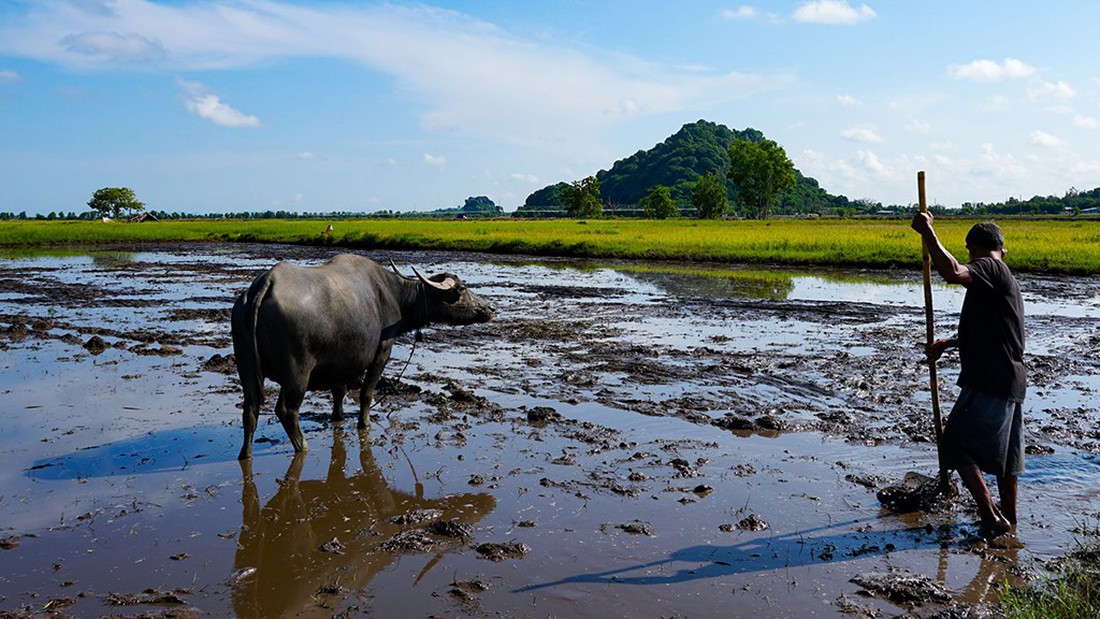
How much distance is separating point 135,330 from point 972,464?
38.9ft

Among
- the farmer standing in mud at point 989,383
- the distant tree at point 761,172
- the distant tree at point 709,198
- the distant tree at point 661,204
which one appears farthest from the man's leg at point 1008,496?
the distant tree at point 661,204

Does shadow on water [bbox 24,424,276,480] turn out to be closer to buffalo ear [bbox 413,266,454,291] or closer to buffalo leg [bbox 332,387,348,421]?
buffalo leg [bbox 332,387,348,421]

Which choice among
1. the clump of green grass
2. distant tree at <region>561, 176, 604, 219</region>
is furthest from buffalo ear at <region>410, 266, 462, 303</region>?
distant tree at <region>561, 176, 604, 219</region>

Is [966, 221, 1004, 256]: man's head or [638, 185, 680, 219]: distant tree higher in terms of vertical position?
[638, 185, 680, 219]: distant tree

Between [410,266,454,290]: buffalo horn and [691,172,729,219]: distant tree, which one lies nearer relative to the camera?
[410,266,454,290]: buffalo horn

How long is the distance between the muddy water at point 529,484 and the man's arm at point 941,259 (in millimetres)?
1491

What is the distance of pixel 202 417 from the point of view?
23.9 ft

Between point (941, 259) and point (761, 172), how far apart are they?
8021cm

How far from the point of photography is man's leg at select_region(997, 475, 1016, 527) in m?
4.63

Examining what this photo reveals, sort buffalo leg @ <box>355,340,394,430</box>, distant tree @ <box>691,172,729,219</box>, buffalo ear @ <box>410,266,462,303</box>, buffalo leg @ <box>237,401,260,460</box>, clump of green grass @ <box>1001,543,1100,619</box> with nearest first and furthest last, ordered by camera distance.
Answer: clump of green grass @ <box>1001,543,1100,619</box>
buffalo leg @ <box>237,401,260,460</box>
buffalo leg @ <box>355,340,394,430</box>
buffalo ear @ <box>410,266,462,303</box>
distant tree @ <box>691,172,729,219</box>

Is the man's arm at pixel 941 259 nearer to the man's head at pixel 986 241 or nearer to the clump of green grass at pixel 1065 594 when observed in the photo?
the man's head at pixel 986 241

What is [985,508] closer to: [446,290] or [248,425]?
[446,290]

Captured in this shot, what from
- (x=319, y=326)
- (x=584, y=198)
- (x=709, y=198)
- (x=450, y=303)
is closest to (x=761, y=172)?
(x=709, y=198)

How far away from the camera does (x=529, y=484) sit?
553cm
